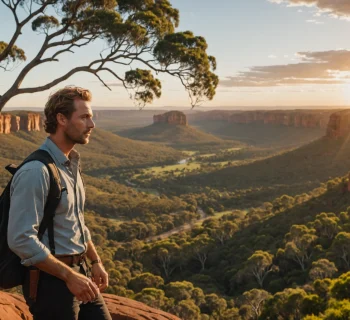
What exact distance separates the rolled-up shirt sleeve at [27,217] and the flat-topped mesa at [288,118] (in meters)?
134

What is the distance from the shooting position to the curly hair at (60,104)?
109 inches

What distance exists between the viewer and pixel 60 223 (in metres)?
2.65

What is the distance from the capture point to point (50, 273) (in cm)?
251

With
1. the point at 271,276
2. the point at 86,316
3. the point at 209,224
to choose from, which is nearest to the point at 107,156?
the point at 209,224

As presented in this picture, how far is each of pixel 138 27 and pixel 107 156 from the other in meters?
92.4

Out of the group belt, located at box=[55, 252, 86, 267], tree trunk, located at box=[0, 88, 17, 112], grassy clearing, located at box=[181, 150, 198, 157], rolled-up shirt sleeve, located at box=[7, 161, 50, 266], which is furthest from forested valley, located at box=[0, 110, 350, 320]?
grassy clearing, located at box=[181, 150, 198, 157]

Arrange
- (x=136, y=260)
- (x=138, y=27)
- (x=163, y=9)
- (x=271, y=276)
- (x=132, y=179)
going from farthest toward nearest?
(x=132, y=179), (x=136, y=260), (x=271, y=276), (x=163, y=9), (x=138, y=27)

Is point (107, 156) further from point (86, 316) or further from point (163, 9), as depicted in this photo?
point (86, 316)

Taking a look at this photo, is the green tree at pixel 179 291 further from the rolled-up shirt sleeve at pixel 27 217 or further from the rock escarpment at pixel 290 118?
the rock escarpment at pixel 290 118

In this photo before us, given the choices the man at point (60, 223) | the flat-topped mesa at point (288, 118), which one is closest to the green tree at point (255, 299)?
the man at point (60, 223)

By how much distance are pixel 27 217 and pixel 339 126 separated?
3295 inches

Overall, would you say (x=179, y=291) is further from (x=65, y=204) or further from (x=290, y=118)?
(x=290, y=118)

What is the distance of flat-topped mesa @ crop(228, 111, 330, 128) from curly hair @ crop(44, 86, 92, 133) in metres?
134

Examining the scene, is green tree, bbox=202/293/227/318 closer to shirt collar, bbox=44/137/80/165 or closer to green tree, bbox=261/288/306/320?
green tree, bbox=261/288/306/320
